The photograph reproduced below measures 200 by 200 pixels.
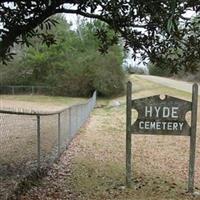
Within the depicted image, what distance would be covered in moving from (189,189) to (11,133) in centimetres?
483

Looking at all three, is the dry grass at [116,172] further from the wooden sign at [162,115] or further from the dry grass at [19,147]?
the wooden sign at [162,115]

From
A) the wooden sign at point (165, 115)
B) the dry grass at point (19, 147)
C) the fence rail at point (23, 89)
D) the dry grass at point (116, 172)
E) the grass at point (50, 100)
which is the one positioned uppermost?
the wooden sign at point (165, 115)

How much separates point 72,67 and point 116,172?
123 ft

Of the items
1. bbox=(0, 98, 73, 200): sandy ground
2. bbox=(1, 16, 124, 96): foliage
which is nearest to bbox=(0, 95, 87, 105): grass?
bbox=(1, 16, 124, 96): foliage

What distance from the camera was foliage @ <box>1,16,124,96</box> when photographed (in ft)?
148

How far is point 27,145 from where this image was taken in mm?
11156

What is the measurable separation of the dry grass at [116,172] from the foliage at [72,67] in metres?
28.3

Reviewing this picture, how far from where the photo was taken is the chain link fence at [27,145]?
7.69 m

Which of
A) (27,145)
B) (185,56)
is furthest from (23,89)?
(185,56)

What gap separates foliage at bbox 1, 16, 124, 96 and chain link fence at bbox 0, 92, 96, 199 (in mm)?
30817

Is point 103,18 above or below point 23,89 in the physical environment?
above

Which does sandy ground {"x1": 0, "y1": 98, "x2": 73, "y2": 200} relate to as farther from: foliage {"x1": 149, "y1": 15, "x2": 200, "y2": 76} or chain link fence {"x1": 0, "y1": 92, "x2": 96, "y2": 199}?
foliage {"x1": 149, "y1": 15, "x2": 200, "y2": 76}

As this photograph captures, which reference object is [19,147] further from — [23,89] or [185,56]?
[23,89]

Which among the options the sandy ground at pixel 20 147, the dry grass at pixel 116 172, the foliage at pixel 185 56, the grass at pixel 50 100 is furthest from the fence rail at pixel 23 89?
the foliage at pixel 185 56
